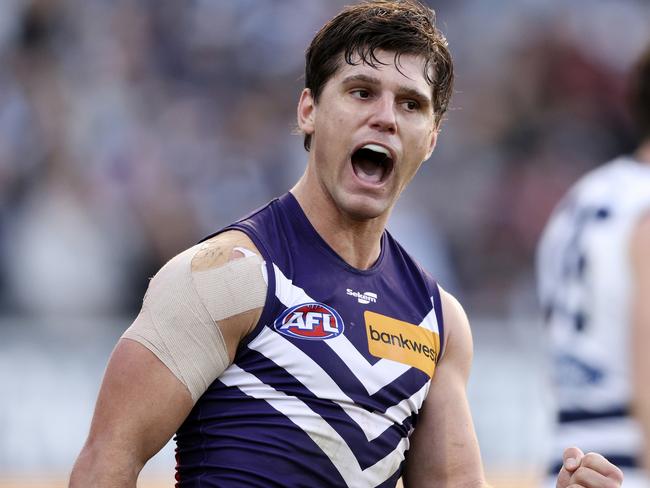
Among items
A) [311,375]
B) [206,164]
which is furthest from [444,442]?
[206,164]

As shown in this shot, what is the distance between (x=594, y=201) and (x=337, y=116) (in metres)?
1.12

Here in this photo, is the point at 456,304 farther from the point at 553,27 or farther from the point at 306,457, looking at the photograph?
the point at 553,27

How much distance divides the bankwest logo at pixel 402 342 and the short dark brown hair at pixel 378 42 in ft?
2.20

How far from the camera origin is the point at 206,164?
34.8 ft

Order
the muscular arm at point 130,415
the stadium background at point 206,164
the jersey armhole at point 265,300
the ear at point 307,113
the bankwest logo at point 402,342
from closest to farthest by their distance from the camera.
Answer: the muscular arm at point 130,415, the jersey armhole at point 265,300, the bankwest logo at point 402,342, the ear at point 307,113, the stadium background at point 206,164

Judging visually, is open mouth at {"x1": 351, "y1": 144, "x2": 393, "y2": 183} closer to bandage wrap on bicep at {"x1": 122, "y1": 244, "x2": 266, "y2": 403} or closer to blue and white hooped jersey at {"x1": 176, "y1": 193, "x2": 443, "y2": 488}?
blue and white hooped jersey at {"x1": 176, "y1": 193, "x2": 443, "y2": 488}

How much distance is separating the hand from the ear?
1.27 meters

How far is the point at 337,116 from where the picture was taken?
3.83 metres

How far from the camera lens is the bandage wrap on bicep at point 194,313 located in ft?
11.3

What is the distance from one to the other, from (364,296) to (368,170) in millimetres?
415

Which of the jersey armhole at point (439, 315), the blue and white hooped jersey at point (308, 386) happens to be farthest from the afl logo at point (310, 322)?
the jersey armhole at point (439, 315)

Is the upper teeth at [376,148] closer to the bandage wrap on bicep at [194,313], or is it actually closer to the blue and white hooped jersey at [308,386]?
the blue and white hooped jersey at [308,386]

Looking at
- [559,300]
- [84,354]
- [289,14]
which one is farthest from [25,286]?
[559,300]

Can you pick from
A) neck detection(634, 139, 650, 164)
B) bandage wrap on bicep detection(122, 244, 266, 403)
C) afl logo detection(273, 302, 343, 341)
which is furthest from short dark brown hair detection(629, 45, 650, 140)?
bandage wrap on bicep detection(122, 244, 266, 403)
